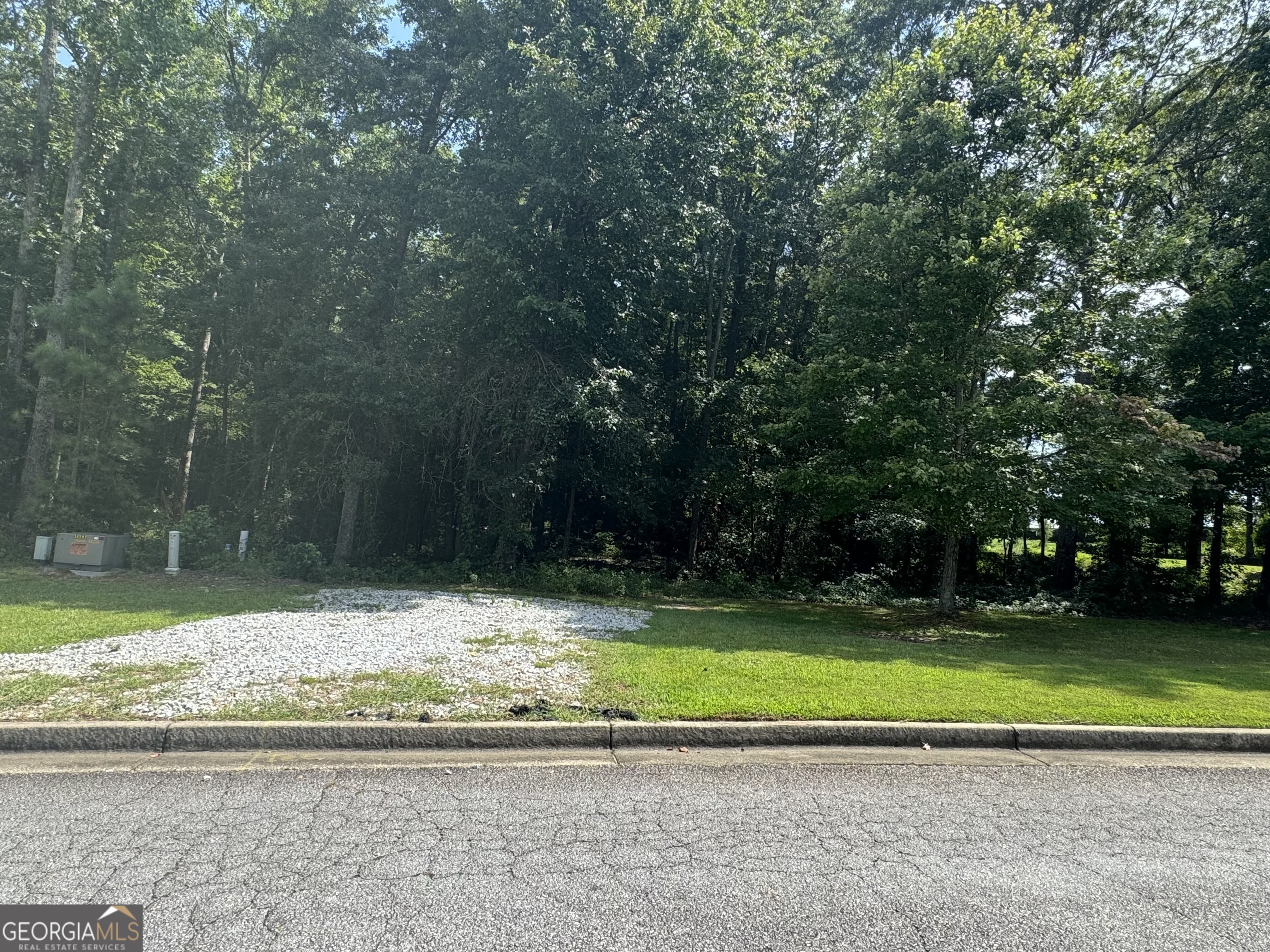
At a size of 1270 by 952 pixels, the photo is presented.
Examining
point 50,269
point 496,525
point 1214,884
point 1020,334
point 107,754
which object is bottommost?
point 107,754

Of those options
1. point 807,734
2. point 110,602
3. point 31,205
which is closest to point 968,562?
point 807,734

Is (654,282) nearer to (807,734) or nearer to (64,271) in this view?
(807,734)

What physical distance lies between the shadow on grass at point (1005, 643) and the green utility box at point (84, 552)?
1043cm

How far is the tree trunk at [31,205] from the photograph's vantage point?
1795 cm

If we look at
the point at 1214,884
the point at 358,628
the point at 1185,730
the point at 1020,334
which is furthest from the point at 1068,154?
the point at 358,628

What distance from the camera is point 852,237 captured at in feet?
44.3

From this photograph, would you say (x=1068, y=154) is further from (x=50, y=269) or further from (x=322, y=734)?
(x=50, y=269)

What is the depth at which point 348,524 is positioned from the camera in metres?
16.5

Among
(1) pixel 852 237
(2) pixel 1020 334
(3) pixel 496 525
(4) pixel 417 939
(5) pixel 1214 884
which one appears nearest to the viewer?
(4) pixel 417 939

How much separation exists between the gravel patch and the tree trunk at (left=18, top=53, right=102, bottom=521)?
35.0ft

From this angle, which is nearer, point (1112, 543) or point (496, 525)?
point (496, 525)

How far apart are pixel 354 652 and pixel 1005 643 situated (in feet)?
30.0

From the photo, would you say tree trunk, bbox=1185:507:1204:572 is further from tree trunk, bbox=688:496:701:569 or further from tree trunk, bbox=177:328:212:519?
tree trunk, bbox=177:328:212:519

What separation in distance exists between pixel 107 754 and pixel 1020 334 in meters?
13.4
